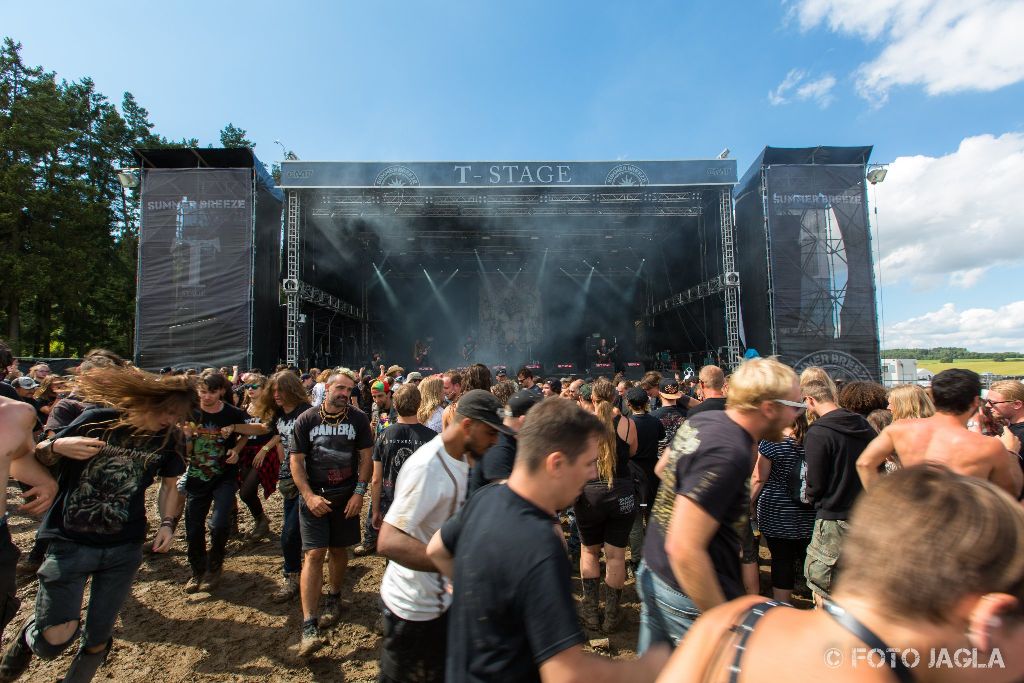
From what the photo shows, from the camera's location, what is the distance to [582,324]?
80.2ft

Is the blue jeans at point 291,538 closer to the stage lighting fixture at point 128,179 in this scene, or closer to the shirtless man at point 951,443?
the shirtless man at point 951,443

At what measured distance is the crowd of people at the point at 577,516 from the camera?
73cm

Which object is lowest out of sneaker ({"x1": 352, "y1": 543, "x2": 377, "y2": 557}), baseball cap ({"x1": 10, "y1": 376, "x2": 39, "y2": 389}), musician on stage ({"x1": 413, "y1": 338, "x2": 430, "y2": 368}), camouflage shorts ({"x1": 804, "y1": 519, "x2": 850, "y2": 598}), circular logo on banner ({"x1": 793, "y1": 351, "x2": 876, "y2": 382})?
sneaker ({"x1": 352, "y1": 543, "x2": 377, "y2": 557})

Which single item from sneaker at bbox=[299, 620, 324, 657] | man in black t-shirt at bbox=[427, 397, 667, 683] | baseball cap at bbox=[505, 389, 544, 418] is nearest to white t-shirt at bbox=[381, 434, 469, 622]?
man in black t-shirt at bbox=[427, 397, 667, 683]

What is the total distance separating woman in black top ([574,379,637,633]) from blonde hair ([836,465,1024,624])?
2692mm

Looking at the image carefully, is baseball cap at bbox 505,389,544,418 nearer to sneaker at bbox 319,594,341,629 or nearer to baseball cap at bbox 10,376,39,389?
sneaker at bbox 319,594,341,629

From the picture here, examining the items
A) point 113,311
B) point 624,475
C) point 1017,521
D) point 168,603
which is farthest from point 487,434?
point 113,311

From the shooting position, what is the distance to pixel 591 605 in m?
3.67

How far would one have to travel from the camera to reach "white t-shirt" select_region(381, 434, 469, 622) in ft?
6.10

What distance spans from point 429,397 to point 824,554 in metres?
3.08

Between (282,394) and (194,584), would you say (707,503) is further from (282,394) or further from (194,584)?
(194,584)

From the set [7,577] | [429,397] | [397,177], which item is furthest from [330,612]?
[397,177]

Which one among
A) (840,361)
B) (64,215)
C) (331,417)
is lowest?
(331,417)

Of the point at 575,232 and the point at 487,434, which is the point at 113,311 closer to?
the point at 575,232
